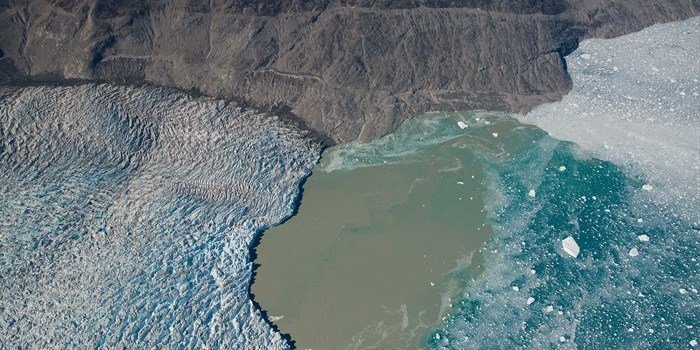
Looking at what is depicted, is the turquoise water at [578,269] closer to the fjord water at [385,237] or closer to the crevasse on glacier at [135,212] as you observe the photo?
the fjord water at [385,237]

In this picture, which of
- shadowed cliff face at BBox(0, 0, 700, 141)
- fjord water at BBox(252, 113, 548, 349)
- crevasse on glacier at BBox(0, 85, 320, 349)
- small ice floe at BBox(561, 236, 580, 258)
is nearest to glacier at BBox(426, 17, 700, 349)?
small ice floe at BBox(561, 236, 580, 258)

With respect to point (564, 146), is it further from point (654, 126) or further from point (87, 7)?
point (87, 7)

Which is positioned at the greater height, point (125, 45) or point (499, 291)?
point (125, 45)

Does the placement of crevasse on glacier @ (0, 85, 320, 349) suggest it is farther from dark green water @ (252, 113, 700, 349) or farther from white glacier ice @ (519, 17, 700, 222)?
white glacier ice @ (519, 17, 700, 222)

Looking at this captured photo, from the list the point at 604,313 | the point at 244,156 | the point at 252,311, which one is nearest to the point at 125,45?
the point at 244,156

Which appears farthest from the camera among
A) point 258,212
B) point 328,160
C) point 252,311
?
point 328,160

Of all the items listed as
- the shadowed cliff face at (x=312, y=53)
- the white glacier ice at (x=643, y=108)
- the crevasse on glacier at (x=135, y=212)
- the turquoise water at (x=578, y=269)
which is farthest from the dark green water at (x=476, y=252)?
the shadowed cliff face at (x=312, y=53)

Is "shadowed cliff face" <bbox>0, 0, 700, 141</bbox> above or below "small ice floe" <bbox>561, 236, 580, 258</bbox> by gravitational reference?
above
